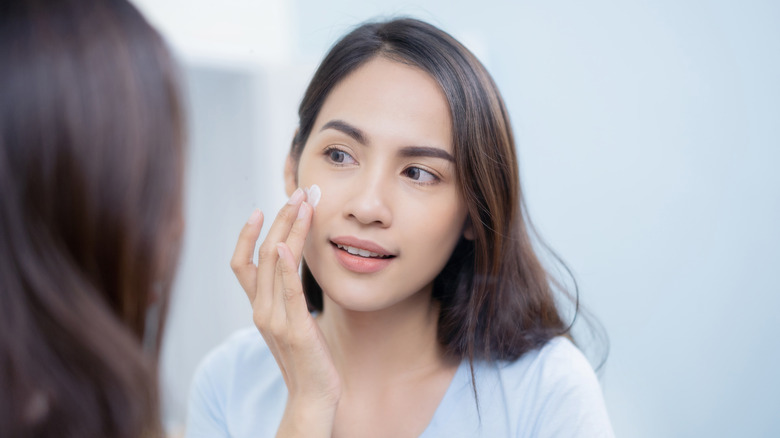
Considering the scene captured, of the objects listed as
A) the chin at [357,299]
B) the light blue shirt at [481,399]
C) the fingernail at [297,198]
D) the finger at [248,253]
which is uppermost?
the fingernail at [297,198]

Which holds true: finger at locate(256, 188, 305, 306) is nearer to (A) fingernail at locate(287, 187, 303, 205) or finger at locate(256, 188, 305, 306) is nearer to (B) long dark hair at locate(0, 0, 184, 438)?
(A) fingernail at locate(287, 187, 303, 205)

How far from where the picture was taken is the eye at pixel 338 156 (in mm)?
1031

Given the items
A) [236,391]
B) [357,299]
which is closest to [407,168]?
[357,299]

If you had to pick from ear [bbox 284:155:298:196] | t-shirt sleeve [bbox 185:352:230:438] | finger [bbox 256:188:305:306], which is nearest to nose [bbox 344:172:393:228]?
finger [bbox 256:188:305:306]

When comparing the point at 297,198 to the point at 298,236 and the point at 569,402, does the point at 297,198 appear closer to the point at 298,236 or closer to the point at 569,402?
the point at 298,236

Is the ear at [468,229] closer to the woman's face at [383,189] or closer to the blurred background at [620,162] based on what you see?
the woman's face at [383,189]

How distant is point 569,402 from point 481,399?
154mm

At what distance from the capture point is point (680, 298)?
1409 millimetres

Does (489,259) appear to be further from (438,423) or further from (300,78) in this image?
(300,78)

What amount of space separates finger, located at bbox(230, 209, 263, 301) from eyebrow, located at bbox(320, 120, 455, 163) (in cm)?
20

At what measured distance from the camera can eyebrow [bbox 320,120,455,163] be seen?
0.98m

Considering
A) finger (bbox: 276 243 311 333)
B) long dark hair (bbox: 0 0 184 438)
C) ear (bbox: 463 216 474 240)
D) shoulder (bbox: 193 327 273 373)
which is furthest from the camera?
shoulder (bbox: 193 327 273 373)

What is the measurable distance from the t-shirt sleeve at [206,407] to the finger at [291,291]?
0.36 m

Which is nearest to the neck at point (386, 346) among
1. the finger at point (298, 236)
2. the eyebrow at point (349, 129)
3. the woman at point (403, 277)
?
the woman at point (403, 277)
